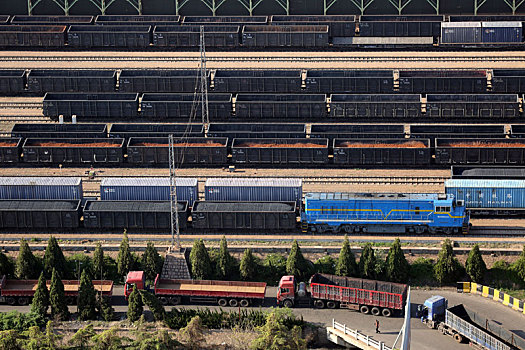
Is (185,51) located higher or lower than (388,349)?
higher

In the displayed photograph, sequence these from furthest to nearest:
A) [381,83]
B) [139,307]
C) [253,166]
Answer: [381,83]
[253,166]
[139,307]

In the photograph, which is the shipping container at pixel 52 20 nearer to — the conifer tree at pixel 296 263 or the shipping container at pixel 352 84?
the shipping container at pixel 352 84

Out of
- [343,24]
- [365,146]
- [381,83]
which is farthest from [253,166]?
[343,24]

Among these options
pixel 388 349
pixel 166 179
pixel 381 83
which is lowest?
pixel 388 349

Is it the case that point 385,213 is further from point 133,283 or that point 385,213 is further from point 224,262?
point 133,283

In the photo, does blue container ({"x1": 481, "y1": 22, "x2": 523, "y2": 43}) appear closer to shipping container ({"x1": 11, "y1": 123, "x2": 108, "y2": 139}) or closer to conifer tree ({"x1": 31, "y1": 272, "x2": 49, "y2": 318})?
shipping container ({"x1": 11, "y1": 123, "x2": 108, "y2": 139})

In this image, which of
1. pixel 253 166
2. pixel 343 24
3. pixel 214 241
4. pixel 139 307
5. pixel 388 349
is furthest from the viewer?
pixel 343 24

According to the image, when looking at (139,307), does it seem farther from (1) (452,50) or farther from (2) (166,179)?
(1) (452,50)

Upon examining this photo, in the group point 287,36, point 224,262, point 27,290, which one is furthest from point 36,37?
point 224,262
